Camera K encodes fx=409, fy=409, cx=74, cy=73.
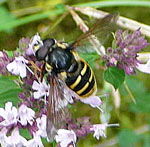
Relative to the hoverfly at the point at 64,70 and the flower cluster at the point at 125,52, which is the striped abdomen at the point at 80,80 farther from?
the flower cluster at the point at 125,52

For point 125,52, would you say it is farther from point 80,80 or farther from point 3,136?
point 3,136

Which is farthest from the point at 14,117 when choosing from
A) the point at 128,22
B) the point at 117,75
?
the point at 128,22

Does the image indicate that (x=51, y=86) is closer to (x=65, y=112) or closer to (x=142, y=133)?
(x=65, y=112)

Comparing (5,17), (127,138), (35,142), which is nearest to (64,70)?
(35,142)

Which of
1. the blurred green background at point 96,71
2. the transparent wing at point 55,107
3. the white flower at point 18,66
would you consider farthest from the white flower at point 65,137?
the blurred green background at point 96,71

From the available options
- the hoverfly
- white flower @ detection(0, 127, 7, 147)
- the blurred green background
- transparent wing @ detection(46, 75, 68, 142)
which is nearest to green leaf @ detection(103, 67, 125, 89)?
the hoverfly

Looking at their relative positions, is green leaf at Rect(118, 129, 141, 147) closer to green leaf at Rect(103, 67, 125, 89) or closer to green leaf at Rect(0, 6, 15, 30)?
green leaf at Rect(103, 67, 125, 89)
